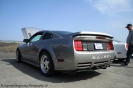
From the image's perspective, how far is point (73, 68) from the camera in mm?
2850

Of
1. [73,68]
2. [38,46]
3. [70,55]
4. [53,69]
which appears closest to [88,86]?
[73,68]

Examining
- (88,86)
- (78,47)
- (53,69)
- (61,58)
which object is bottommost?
(88,86)

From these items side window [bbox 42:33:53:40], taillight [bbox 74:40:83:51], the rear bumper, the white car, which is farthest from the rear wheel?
the white car

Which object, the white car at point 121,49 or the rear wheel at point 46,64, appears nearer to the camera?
the rear wheel at point 46,64

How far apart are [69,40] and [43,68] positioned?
1.28 m

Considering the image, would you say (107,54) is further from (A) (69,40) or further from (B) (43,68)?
(B) (43,68)

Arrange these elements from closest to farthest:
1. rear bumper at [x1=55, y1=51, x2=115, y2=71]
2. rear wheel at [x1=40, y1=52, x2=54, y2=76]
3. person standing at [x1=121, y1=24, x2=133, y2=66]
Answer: rear bumper at [x1=55, y1=51, x2=115, y2=71]
rear wheel at [x1=40, y1=52, x2=54, y2=76]
person standing at [x1=121, y1=24, x2=133, y2=66]

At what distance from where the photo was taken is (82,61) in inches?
113

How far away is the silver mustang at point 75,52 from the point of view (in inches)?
113

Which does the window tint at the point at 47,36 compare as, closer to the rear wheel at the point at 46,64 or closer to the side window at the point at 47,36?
the side window at the point at 47,36

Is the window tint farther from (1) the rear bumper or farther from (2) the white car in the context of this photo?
(2) the white car

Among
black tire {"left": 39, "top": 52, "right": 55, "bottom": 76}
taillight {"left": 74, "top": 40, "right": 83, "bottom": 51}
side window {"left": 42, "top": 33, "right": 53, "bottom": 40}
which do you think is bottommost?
black tire {"left": 39, "top": 52, "right": 55, "bottom": 76}

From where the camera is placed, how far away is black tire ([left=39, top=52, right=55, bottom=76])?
3.31 m

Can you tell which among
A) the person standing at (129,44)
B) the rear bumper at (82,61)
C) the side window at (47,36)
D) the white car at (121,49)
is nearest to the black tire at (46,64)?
the rear bumper at (82,61)
